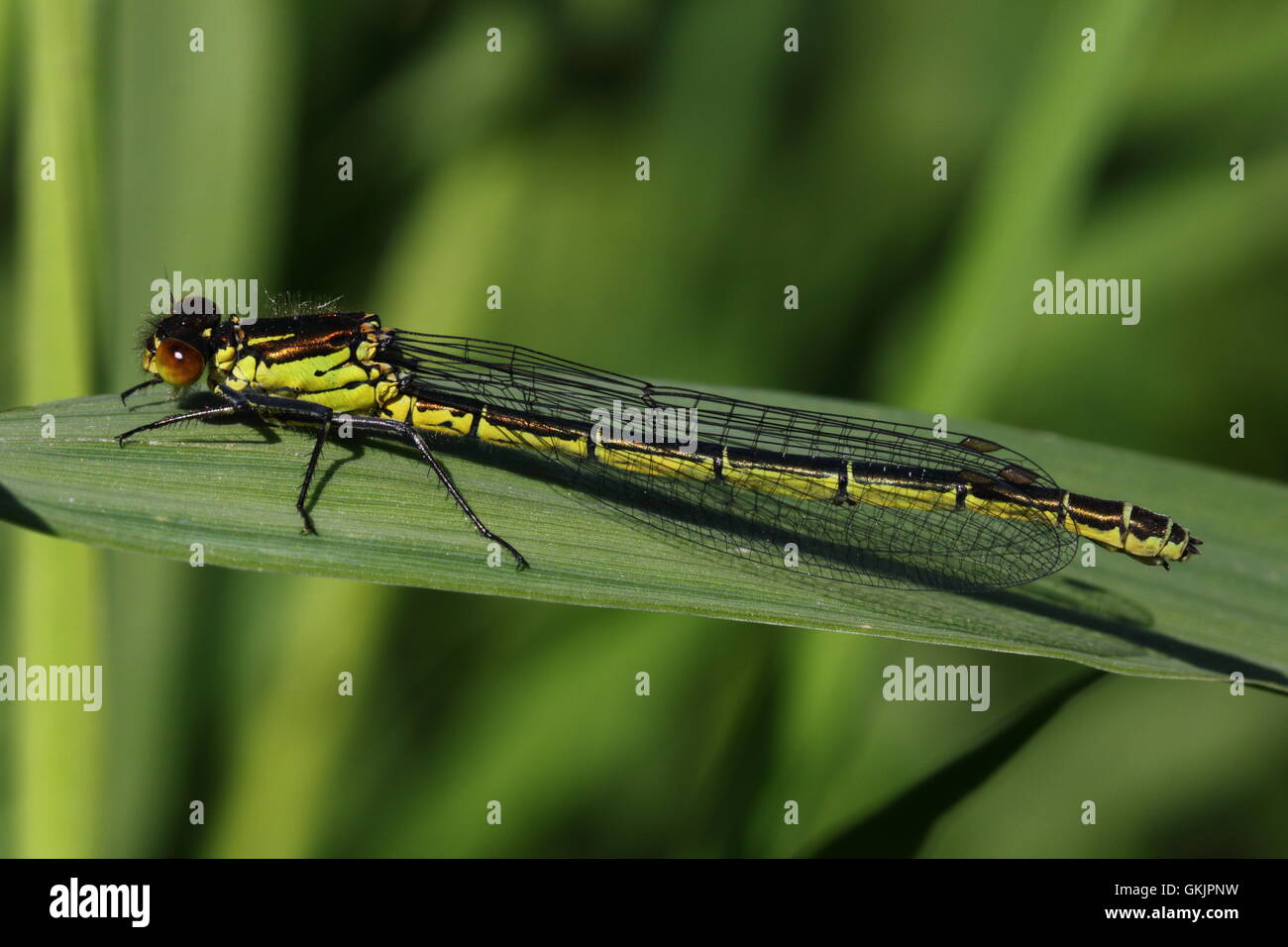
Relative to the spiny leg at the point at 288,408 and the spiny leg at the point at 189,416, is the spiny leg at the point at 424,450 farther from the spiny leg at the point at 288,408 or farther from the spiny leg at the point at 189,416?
the spiny leg at the point at 189,416

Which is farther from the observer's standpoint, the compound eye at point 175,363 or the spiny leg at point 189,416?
the compound eye at point 175,363

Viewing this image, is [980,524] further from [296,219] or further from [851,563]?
[296,219]

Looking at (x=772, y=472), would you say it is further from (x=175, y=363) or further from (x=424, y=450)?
(x=175, y=363)

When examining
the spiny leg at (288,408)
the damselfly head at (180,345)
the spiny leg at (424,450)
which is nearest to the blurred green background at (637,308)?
the damselfly head at (180,345)

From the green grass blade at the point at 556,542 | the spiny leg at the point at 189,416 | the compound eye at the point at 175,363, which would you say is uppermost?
the compound eye at the point at 175,363

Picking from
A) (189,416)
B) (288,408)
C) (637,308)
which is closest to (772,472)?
(637,308)

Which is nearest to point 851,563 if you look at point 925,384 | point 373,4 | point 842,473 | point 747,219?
point 842,473

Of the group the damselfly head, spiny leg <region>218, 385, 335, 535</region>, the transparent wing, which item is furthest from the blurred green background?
spiny leg <region>218, 385, 335, 535</region>
